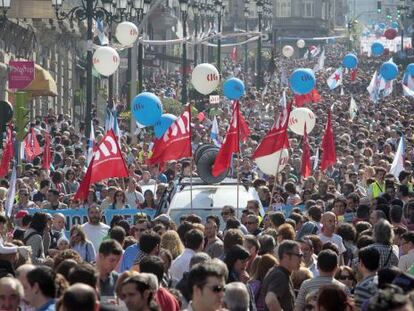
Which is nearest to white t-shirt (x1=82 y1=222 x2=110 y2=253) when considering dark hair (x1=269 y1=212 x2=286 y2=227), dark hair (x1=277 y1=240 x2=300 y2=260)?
dark hair (x1=269 y1=212 x2=286 y2=227)

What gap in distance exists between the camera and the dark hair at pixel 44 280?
8.84 meters

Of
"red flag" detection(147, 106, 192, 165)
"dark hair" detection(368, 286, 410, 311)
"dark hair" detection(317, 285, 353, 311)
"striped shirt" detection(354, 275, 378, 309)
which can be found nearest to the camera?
"dark hair" detection(368, 286, 410, 311)

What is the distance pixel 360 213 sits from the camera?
54.3 feet

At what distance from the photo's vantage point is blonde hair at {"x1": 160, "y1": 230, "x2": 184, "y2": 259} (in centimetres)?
1294

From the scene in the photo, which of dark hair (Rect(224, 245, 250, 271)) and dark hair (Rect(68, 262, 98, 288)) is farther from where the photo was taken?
dark hair (Rect(224, 245, 250, 271))

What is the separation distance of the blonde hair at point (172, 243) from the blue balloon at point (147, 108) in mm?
14702

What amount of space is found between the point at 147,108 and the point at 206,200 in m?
10.5

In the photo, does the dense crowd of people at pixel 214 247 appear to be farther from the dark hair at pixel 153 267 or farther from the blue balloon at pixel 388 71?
the blue balloon at pixel 388 71

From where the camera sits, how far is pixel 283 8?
18500 cm

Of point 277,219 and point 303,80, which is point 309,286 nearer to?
point 277,219

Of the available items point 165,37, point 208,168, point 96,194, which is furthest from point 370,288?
point 165,37

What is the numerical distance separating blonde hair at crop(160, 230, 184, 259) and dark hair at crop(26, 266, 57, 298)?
13.2 feet

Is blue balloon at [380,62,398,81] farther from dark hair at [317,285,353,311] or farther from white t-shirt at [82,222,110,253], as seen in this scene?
dark hair at [317,285,353,311]

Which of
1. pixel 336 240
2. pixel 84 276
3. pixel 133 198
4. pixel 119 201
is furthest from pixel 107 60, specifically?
pixel 84 276
